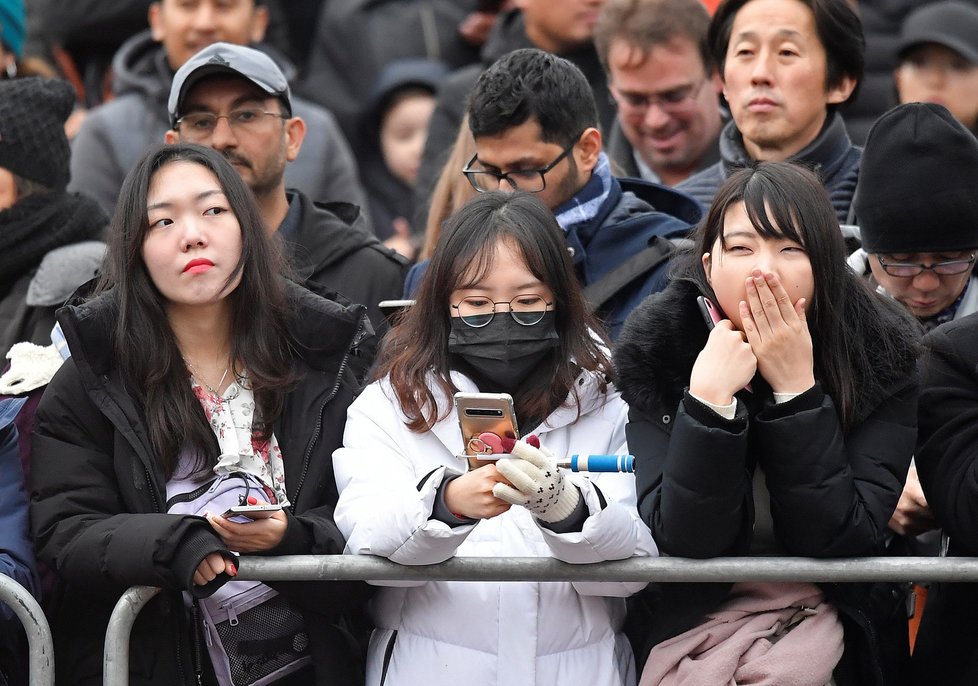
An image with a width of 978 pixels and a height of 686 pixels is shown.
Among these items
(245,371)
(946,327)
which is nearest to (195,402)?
(245,371)

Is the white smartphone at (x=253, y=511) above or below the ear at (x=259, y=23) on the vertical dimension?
below

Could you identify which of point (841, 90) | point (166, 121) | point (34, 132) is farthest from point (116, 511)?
point (166, 121)

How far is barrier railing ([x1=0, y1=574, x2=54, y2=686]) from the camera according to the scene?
4.04 m

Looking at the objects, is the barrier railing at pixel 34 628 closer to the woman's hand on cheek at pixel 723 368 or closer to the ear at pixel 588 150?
the woman's hand on cheek at pixel 723 368

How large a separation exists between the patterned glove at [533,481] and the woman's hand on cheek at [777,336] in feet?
1.94

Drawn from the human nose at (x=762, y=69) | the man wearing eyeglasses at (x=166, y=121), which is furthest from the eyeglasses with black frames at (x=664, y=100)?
the man wearing eyeglasses at (x=166, y=121)

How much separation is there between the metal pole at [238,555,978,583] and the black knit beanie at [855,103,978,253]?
3.63ft

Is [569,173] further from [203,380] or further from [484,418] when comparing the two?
[484,418]

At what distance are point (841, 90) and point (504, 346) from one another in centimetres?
218

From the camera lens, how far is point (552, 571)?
Result: 4.00 metres

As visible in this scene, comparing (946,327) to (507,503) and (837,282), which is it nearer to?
(837,282)

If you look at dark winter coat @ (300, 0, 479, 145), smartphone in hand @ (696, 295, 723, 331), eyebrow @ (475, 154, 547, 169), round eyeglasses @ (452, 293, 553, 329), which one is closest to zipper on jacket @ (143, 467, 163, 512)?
round eyeglasses @ (452, 293, 553, 329)

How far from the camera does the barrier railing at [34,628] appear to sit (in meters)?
4.04

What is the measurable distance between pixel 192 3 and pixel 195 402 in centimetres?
370
